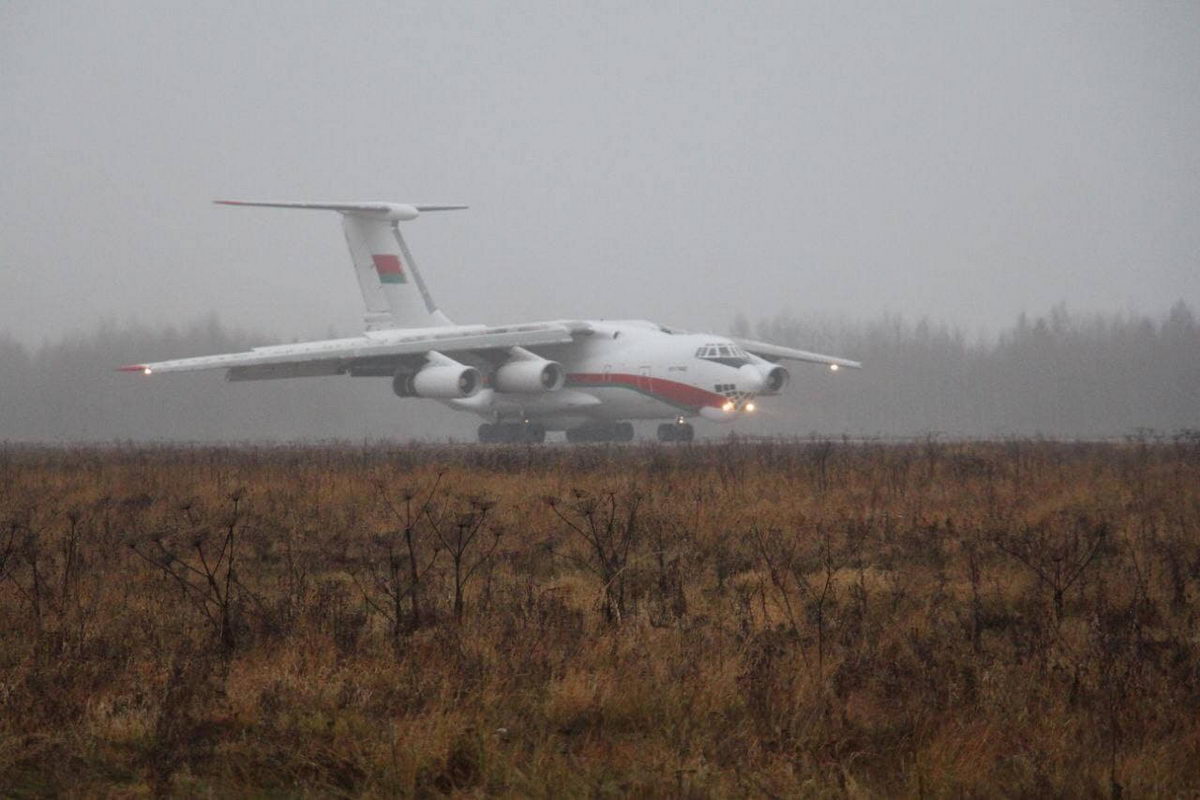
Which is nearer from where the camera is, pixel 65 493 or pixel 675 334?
pixel 65 493

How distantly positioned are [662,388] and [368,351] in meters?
6.27

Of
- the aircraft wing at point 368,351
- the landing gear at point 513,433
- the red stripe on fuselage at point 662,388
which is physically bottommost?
the landing gear at point 513,433

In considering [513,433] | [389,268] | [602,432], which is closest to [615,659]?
[513,433]

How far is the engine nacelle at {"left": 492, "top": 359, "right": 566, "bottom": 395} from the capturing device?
3062cm

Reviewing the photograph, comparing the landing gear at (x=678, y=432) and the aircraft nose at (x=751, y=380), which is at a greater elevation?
the aircraft nose at (x=751, y=380)

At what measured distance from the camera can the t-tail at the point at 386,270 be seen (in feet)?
116

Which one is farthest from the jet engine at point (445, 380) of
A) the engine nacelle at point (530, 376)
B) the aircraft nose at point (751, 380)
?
the aircraft nose at point (751, 380)

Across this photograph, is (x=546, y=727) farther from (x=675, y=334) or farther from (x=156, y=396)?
(x=156, y=396)

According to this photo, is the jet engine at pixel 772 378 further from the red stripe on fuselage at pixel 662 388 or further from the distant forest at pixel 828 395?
the distant forest at pixel 828 395

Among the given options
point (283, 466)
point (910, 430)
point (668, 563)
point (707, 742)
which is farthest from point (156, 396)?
point (707, 742)

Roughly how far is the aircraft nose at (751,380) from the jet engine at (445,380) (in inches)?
229

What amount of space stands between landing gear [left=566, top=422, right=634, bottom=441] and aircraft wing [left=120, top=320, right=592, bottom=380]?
269 cm

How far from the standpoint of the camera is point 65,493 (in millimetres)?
14625

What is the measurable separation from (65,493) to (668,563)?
27.5 ft
